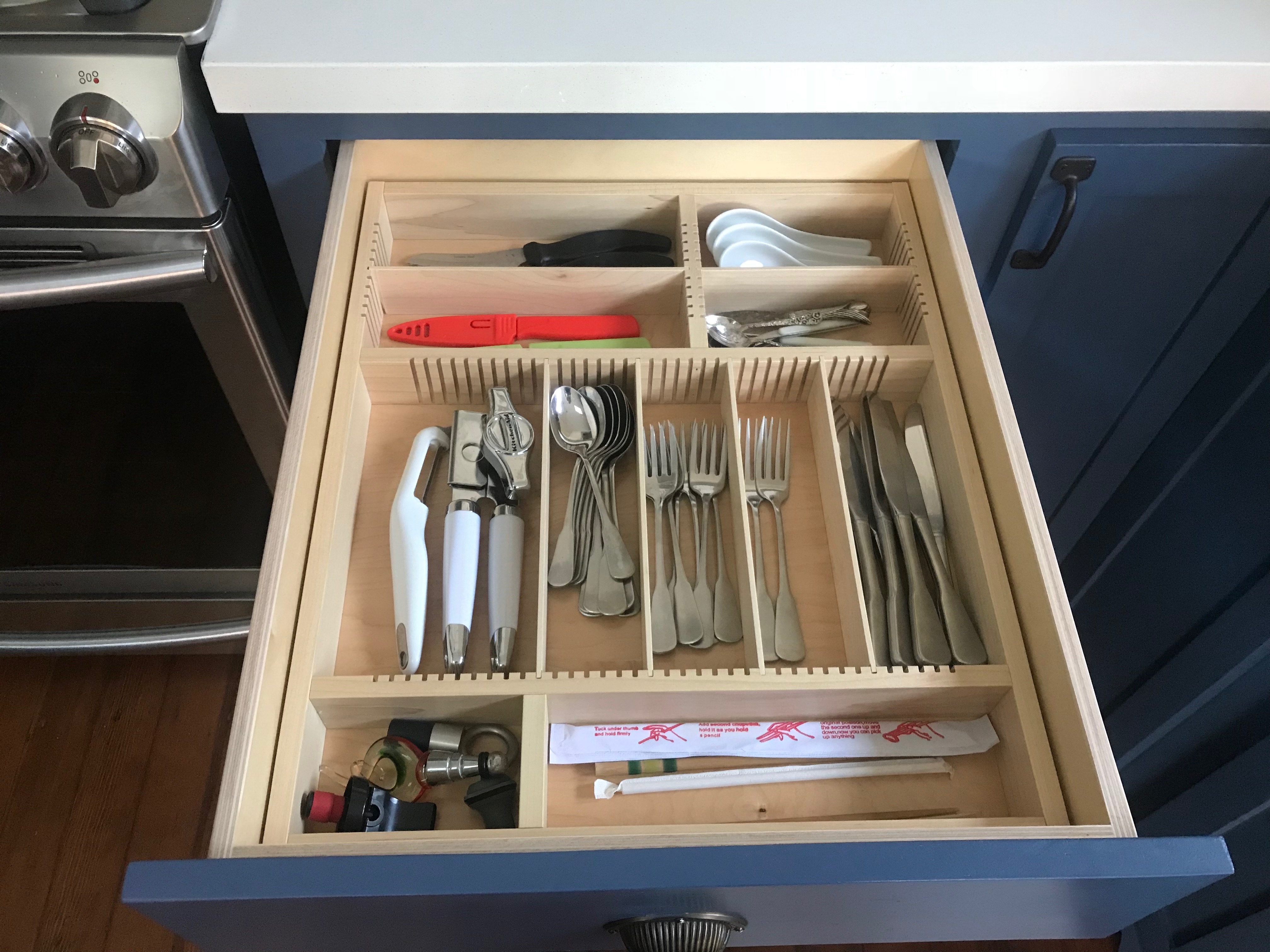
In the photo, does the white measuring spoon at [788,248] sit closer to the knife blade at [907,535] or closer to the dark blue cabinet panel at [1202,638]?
the knife blade at [907,535]

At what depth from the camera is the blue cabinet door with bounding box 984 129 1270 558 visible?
35.2 inches

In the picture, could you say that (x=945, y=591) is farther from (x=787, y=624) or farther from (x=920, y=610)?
(x=787, y=624)

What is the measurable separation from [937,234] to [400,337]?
540 mm

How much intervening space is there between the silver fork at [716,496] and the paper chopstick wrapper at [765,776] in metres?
0.13

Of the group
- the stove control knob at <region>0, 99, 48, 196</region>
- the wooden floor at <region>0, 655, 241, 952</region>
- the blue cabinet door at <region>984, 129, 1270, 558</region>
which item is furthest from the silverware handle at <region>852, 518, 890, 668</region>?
the wooden floor at <region>0, 655, 241, 952</region>

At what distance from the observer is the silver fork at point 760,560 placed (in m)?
0.75

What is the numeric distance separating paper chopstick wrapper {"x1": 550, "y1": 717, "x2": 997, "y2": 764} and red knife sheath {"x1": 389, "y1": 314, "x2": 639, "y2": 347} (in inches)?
15.7

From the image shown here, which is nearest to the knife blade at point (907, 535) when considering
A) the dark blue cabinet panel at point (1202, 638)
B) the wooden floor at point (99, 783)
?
the dark blue cabinet panel at point (1202, 638)

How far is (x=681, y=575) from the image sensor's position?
0.79 m

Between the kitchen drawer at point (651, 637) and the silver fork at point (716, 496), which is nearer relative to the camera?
the kitchen drawer at point (651, 637)

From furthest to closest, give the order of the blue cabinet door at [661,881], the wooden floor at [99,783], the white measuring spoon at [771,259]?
the wooden floor at [99,783] < the white measuring spoon at [771,259] < the blue cabinet door at [661,881]

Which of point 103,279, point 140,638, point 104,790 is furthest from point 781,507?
point 104,790

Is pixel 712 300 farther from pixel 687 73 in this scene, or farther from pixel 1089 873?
pixel 1089 873

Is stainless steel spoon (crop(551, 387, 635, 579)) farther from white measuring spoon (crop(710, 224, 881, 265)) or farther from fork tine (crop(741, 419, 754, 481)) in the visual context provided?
white measuring spoon (crop(710, 224, 881, 265))
